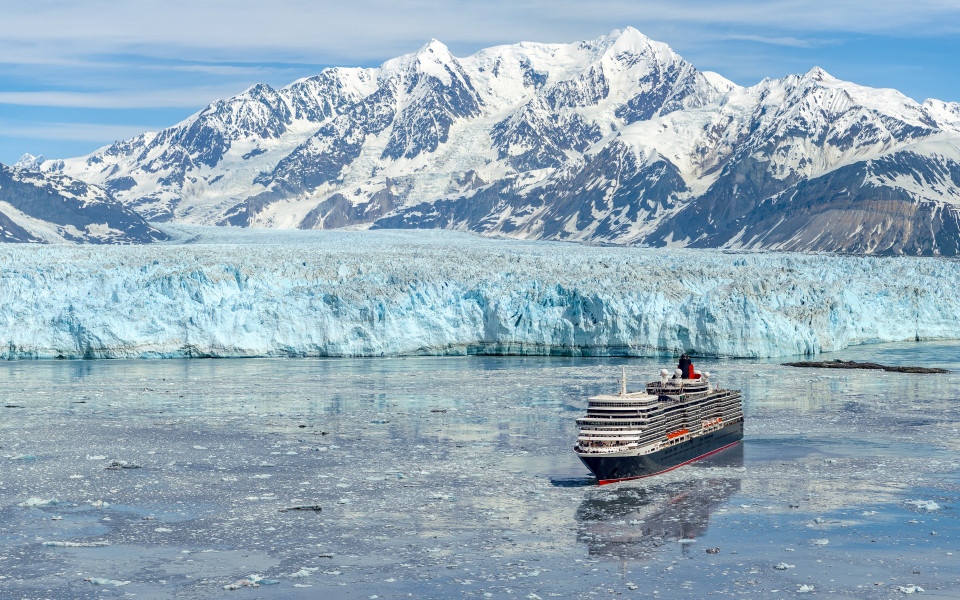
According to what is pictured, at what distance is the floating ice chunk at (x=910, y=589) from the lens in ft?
56.5

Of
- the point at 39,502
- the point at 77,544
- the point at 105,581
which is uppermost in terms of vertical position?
the point at 39,502

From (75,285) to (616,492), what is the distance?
3941cm

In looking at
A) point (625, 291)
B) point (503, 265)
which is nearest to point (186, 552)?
point (625, 291)

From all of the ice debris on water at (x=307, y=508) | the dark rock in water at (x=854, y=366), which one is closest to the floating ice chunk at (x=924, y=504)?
the ice debris on water at (x=307, y=508)

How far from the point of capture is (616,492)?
24766 millimetres

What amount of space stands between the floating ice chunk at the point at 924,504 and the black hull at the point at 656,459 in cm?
569

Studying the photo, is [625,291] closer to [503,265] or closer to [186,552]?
[503,265]

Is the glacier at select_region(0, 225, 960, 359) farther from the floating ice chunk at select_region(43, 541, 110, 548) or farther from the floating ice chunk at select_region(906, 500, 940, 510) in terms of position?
the floating ice chunk at select_region(43, 541, 110, 548)

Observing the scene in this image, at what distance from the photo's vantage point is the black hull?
25422 mm

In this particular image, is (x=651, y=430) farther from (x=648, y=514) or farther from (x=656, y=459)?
(x=648, y=514)

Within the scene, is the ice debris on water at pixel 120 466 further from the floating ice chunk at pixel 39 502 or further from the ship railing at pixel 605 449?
the ship railing at pixel 605 449

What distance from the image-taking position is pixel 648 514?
73.9ft

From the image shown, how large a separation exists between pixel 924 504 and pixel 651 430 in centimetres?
605

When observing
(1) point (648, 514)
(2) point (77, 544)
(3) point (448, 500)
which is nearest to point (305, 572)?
(2) point (77, 544)
